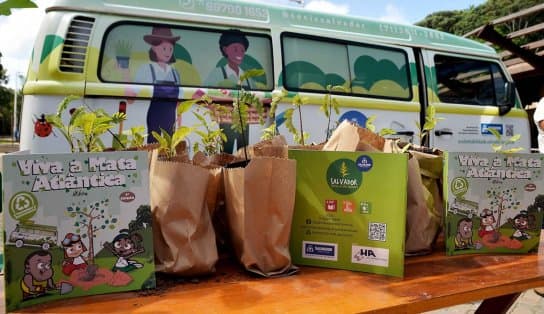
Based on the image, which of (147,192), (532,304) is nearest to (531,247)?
(147,192)

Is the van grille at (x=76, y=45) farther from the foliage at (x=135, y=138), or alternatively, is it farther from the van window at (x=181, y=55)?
the foliage at (x=135, y=138)

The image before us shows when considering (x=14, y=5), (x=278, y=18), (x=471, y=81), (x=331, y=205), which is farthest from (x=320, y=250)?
(x=471, y=81)

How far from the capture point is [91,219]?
0.75 metres

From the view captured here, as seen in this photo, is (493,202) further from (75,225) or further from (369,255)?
(75,225)

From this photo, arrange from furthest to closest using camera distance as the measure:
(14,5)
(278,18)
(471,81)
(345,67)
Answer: (471,81)
(345,67)
(278,18)
(14,5)

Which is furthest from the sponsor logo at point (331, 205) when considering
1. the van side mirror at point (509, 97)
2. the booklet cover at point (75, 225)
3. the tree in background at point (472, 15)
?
the tree in background at point (472, 15)

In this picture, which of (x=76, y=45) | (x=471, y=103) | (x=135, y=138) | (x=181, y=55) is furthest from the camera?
(x=471, y=103)

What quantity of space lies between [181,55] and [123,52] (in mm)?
375

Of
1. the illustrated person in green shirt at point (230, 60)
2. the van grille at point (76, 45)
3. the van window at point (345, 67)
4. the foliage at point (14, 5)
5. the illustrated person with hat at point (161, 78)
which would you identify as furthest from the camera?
the van window at point (345, 67)

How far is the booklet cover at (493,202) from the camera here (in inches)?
40.5

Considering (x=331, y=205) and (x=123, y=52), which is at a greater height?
(x=123, y=52)

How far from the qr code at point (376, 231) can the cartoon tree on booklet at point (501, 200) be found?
0.34 metres

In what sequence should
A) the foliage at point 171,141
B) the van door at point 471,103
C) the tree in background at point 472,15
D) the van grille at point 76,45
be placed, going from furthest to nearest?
1. the tree in background at point 472,15
2. the van door at point 471,103
3. the van grille at point 76,45
4. the foliage at point 171,141

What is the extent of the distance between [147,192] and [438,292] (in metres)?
0.59
